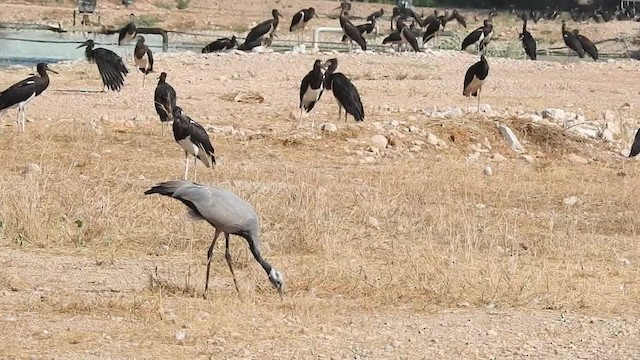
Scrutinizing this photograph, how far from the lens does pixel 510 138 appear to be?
47.6 ft

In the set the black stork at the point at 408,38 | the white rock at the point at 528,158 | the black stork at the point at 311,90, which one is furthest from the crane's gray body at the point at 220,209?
the black stork at the point at 408,38

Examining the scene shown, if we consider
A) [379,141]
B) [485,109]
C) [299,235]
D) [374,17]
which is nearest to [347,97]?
[379,141]

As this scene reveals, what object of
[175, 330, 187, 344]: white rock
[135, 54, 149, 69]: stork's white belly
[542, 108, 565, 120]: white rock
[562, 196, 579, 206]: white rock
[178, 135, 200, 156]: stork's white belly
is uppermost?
[175, 330, 187, 344]: white rock

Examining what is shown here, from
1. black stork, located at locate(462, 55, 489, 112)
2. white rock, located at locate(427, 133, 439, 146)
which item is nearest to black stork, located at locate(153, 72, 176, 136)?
white rock, located at locate(427, 133, 439, 146)

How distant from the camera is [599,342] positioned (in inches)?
259

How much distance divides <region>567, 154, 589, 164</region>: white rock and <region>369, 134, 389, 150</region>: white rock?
2.00 m

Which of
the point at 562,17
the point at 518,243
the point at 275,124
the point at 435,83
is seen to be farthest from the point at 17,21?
the point at 518,243

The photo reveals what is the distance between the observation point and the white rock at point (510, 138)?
47.1 ft

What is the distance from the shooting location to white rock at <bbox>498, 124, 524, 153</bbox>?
14.4 m

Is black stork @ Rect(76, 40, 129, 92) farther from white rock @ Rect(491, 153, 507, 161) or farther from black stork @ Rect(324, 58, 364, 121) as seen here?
white rock @ Rect(491, 153, 507, 161)

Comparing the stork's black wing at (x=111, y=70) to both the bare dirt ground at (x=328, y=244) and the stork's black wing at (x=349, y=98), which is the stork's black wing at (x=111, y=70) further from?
the stork's black wing at (x=349, y=98)

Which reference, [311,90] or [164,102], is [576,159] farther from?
[164,102]

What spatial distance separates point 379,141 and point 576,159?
7.03 feet

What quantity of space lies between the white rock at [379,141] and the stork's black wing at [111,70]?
18.1 ft
